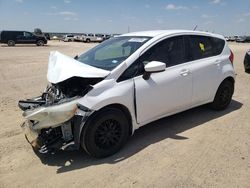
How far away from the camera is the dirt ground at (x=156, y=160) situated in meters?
3.57

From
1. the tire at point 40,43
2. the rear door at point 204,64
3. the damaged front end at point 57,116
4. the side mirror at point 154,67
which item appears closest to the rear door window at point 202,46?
the rear door at point 204,64

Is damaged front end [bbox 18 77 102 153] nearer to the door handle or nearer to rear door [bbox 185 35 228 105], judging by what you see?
the door handle

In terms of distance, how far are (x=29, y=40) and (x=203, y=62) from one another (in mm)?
33041

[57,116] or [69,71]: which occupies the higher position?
[69,71]

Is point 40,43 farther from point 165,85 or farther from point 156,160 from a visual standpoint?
point 156,160

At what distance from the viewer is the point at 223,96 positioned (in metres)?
6.08

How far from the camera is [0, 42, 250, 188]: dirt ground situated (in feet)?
11.7

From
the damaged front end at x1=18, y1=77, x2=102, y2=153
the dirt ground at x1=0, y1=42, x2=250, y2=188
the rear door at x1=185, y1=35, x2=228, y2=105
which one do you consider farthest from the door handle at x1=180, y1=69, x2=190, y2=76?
the damaged front end at x1=18, y1=77, x2=102, y2=153

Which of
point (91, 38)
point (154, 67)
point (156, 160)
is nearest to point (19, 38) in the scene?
point (91, 38)

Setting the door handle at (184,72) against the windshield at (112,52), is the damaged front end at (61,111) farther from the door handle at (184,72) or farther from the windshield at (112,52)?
the door handle at (184,72)

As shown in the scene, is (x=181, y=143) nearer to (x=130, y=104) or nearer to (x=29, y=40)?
(x=130, y=104)

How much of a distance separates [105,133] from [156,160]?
2.67 ft

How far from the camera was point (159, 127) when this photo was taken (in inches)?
208

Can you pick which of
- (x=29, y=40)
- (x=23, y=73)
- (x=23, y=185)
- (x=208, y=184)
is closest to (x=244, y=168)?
(x=208, y=184)
